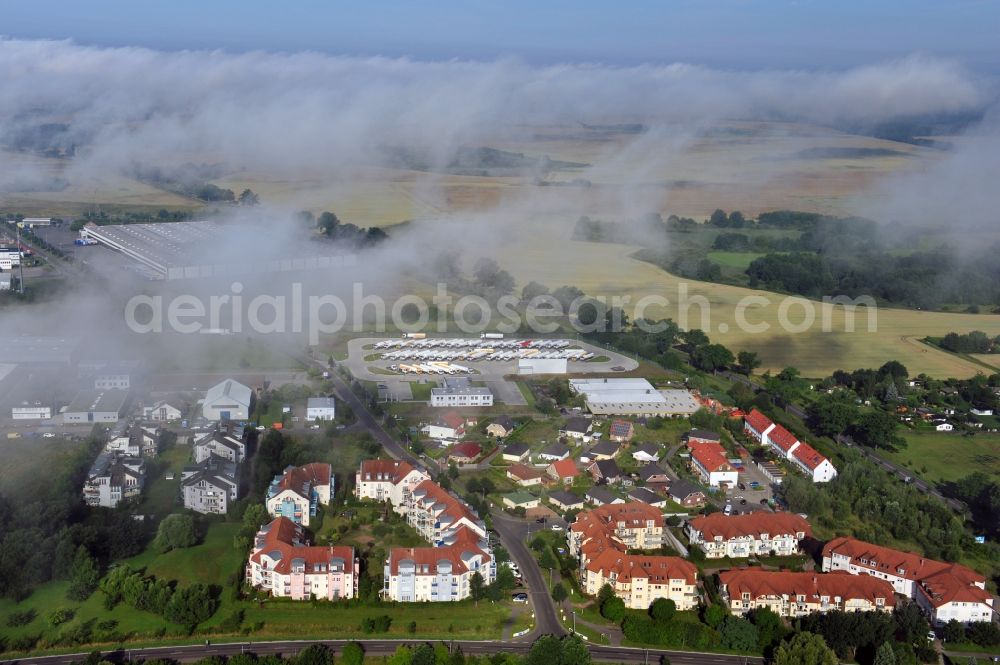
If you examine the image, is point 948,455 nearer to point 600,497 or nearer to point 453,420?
point 600,497

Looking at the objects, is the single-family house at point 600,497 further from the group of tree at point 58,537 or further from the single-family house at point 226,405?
the single-family house at point 226,405

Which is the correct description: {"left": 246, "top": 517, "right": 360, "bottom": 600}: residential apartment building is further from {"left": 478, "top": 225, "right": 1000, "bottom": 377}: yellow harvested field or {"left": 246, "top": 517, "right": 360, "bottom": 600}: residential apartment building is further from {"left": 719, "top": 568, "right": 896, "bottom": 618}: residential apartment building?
{"left": 478, "top": 225, "right": 1000, "bottom": 377}: yellow harvested field

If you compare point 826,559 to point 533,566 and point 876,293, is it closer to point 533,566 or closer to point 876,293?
point 533,566

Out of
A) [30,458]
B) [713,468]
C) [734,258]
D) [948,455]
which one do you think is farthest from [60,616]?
[734,258]

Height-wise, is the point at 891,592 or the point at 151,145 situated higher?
the point at 151,145

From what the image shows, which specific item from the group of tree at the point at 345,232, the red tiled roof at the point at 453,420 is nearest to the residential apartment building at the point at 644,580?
the red tiled roof at the point at 453,420

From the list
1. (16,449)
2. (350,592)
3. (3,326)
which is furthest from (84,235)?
(350,592)

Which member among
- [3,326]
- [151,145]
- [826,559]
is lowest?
[826,559]
